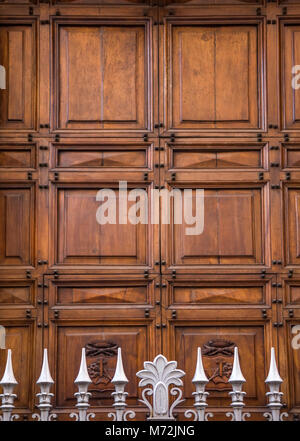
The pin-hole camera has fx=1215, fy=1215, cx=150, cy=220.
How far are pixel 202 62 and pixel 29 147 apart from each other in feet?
4.56

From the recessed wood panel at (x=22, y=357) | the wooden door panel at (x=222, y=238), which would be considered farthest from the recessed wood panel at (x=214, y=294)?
the recessed wood panel at (x=22, y=357)

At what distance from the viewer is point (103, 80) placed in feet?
28.8

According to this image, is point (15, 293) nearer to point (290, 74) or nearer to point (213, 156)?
point (213, 156)

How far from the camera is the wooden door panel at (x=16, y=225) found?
852 centimetres

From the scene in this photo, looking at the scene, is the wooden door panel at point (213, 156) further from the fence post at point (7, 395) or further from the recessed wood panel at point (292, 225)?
the fence post at point (7, 395)

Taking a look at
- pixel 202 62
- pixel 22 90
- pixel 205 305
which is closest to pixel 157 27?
pixel 202 62

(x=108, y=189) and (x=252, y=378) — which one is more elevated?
(x=108, y=189)

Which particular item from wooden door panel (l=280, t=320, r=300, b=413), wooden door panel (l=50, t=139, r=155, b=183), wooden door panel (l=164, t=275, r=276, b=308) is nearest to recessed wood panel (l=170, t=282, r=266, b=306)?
wooden door panel (l=164, t=275, r=276, b=308)

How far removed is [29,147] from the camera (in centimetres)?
870

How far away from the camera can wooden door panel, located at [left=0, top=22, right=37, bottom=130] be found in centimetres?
873

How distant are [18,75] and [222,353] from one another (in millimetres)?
2474

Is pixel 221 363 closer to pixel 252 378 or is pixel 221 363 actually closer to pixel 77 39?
pixel 252 378

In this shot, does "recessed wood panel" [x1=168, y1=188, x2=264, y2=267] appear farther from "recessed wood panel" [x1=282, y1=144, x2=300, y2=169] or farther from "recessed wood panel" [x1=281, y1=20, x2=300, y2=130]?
"recessed wood panel" [x1=281, y1=20, x2=300, y2=130]

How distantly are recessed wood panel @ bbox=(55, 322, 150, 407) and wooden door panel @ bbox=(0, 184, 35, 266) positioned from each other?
0.58 m
